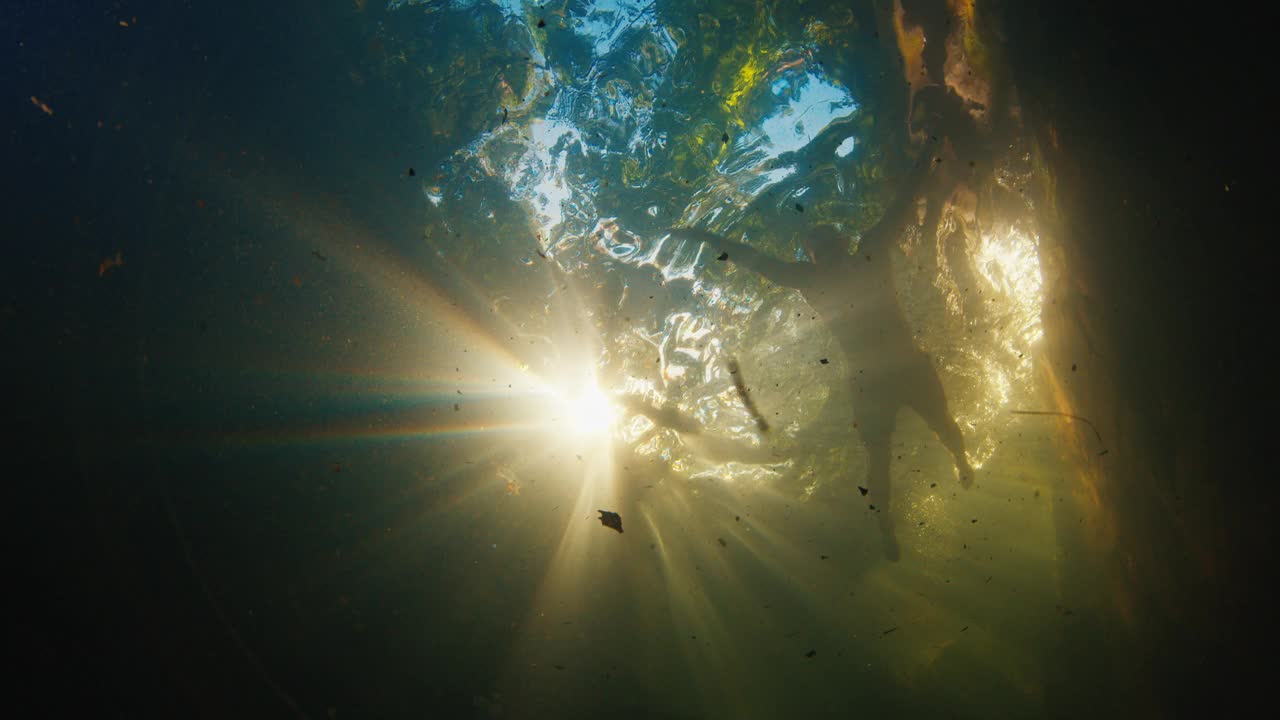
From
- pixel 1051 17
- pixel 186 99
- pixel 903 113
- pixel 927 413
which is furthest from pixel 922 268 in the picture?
pixel 186 99

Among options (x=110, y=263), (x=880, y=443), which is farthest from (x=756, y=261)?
(x=110, y=263)

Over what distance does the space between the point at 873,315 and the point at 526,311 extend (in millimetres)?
8160

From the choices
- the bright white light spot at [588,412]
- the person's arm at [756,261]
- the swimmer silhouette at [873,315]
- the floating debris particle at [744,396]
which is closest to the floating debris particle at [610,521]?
the bright white light spot at [588,412]

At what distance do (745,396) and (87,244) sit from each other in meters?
12.7

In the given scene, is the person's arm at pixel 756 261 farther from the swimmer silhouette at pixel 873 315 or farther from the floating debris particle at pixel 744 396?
the floating debris particle at pixel 744 396

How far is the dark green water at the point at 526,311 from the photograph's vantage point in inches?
117

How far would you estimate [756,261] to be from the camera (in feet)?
30.8

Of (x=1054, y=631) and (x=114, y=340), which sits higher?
(x=114, y=340)

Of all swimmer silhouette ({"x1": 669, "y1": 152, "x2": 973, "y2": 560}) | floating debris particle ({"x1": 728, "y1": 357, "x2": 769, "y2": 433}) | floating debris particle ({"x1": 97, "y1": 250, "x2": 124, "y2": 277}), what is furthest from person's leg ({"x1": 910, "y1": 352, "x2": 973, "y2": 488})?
floating debris particle ({"x1": 97, "y1": 250, "x2": 124, "y2": 277})

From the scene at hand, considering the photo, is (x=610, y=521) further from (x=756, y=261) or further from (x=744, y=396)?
(x=756, y=261)

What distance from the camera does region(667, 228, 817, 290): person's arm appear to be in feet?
29.4

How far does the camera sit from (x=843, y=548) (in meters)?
25.0

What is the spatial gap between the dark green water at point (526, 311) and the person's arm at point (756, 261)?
134mm

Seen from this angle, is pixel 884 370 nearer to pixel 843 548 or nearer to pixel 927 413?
pixel 927 413
